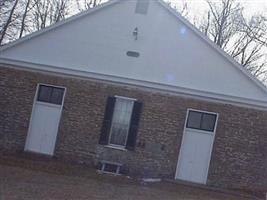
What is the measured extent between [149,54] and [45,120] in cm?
456

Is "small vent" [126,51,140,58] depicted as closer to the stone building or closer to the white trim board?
the stone building

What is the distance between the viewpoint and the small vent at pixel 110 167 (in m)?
17.9

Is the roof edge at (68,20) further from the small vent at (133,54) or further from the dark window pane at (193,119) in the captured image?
the dark window pane at (193,119)

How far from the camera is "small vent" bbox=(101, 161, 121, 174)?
17859 millimetres

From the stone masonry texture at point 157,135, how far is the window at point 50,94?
217mm

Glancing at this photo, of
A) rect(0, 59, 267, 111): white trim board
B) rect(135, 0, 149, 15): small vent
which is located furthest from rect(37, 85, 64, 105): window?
rect(135, 0, 149, 15): small vent

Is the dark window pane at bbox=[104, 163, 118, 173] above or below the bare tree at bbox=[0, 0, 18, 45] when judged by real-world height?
below

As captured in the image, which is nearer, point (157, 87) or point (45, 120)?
point (157, 87)

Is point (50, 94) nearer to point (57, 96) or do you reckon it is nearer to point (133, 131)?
point (57, 96)

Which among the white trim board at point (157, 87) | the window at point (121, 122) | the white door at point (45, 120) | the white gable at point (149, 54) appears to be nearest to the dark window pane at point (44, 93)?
the white door at point (45, 120)

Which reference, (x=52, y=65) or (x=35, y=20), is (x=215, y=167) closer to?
(x=52, y=65)

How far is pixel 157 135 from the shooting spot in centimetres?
1788

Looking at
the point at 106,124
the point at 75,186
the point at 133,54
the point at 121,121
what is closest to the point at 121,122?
the point at 121,121

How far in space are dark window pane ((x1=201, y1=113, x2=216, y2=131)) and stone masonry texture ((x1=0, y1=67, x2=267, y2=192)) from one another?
24 centimetres
